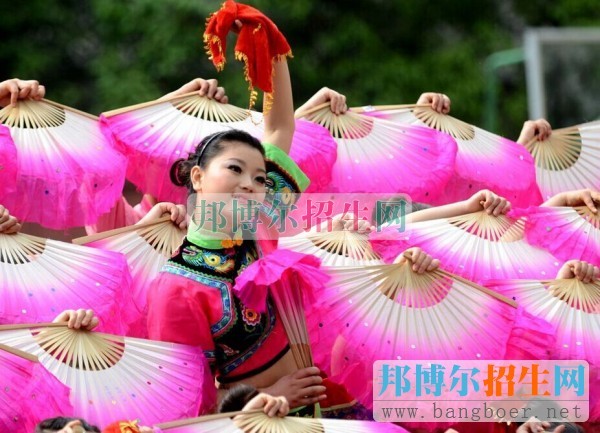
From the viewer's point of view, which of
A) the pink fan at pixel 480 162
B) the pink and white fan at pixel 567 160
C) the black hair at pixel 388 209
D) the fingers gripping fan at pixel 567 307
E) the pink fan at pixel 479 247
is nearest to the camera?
the fingers gripping fan at pixel 567 307

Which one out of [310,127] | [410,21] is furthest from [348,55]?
[310,127]

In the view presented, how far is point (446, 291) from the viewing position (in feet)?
7.96

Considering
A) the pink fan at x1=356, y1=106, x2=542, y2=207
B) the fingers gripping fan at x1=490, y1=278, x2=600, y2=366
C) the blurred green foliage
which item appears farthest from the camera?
the blurred green foliage

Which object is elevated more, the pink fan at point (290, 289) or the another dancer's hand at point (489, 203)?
the another dancer's hand at point (489, 203)

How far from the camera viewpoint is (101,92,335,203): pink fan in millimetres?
2682

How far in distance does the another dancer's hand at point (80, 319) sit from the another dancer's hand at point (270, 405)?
0.31 m

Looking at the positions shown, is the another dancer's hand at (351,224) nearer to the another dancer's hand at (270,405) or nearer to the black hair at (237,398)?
the black hair at (237,398)

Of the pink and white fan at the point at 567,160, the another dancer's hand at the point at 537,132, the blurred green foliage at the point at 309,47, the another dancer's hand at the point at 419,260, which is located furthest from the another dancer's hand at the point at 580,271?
the blurred green foliage at the point at 309,47

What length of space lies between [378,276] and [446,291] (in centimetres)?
12

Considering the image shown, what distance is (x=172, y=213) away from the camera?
2.54 metres

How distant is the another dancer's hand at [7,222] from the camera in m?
2.38

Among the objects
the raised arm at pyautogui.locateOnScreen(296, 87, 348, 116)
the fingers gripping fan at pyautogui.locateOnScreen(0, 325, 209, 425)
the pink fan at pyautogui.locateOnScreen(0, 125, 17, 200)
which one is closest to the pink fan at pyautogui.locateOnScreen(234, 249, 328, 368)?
the fingers gripping fan at pyautogui.locateOnScreen(0, 325, 209, 425)

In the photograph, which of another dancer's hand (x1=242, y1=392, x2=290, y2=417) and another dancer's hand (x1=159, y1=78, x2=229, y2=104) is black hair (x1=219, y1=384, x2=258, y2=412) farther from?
another dancer's hand (x1=159, y1=78, x2=229, y2=104)

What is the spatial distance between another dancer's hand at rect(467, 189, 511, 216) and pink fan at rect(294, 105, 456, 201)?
0.57 feet
